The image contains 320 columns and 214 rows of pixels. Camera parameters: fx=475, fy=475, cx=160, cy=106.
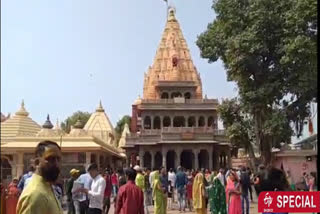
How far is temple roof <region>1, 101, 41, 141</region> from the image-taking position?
105ft

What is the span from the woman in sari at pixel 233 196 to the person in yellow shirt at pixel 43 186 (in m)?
7.19

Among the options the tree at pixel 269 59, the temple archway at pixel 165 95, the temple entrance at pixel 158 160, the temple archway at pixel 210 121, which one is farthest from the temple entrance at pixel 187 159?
the tree at pixel 269 59

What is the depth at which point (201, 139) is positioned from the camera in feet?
118

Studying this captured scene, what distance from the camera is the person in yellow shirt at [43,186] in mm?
2949

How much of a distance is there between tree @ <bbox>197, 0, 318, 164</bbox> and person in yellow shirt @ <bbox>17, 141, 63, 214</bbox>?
13.8m

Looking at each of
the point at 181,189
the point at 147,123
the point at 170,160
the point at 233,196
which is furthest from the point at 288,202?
the point at 147,123

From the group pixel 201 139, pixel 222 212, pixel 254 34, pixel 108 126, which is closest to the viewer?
pixel 222 212

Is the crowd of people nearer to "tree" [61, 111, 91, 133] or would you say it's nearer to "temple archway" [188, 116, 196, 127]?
"temple archway" [188, 116, 196, 127]

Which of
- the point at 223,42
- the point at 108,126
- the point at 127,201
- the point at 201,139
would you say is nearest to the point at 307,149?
the point at 223,42

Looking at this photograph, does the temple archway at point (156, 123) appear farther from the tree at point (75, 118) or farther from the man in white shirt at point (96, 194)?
the man in white shirt at point (96, 194)

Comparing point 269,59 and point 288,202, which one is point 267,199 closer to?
point 288,202

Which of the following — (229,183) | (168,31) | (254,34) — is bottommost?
(229,183)

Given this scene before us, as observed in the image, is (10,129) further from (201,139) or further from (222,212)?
(222,212)

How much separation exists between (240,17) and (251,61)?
197 centimetres
